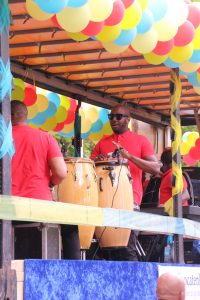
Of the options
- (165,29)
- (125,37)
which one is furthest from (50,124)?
(125,37)

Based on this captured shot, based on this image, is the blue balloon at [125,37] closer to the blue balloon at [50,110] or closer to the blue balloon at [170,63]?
the blue balloon at [170,63]

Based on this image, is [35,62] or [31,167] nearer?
[31,167]

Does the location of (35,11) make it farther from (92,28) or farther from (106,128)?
(106,128)

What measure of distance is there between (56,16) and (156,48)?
169cm

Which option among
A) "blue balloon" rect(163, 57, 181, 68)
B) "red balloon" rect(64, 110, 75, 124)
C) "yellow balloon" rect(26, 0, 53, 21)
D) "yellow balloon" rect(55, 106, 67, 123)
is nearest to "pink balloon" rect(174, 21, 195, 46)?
"blue balloon" rect(163, 57, 181, 68)

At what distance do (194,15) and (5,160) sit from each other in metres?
3.49

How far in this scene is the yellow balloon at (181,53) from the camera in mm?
9109

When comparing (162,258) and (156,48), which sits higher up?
(156,48)

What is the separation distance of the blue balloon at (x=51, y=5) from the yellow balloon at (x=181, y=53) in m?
2.32

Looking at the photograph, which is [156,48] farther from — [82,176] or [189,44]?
[82,176]

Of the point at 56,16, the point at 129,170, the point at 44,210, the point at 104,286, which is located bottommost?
the point at 104,286

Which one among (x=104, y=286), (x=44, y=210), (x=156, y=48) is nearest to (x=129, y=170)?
(x=156, y=48)

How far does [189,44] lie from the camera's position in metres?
9.14

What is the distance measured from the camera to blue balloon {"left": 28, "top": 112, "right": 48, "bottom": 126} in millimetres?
12367
